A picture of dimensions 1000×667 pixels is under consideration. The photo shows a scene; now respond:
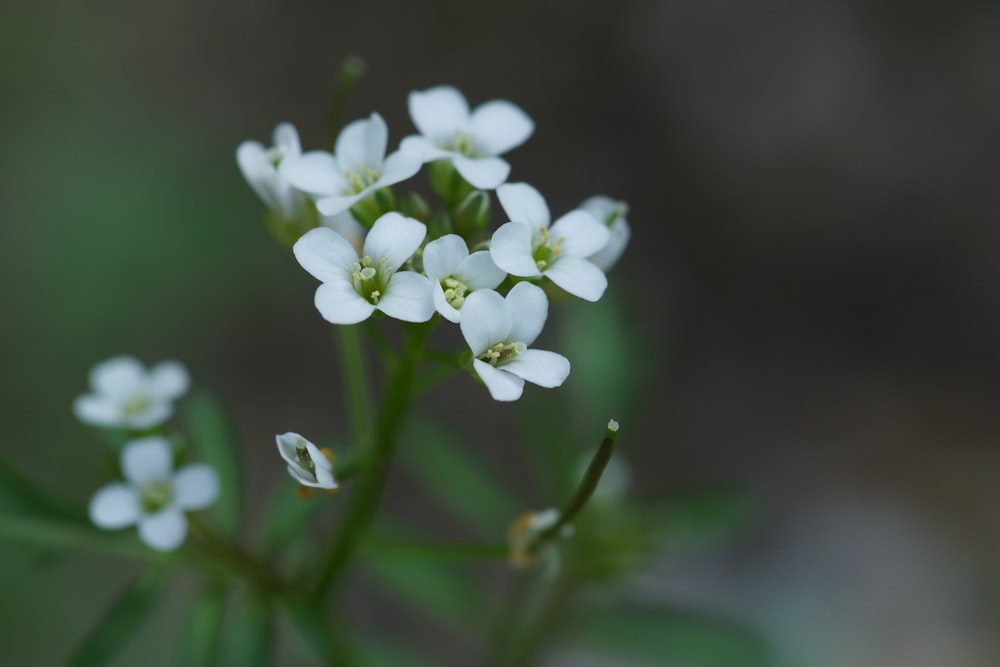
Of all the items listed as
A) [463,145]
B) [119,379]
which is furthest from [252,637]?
[463,145]

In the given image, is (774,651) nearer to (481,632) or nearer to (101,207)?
(481,632)

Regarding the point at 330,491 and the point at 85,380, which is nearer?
the point at 330,491

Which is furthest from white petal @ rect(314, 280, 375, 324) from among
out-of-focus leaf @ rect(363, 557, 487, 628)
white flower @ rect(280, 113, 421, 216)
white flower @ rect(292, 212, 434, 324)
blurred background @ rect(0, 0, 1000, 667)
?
blurred background @ rect(0, 0, 1000, 667)

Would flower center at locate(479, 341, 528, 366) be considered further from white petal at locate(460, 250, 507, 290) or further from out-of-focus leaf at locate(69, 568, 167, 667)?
out-of-focus leaf at locate(69, 568, 167, 667)

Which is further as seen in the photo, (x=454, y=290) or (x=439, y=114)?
(x=439, y=114)

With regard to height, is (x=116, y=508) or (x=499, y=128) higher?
(x=499, y=128)

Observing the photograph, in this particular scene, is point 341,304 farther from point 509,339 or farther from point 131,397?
point 131,397

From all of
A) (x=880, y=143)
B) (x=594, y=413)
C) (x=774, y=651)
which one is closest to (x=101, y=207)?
(x=594, y=413)

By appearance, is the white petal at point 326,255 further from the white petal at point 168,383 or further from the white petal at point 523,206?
the white petal at point 168,383

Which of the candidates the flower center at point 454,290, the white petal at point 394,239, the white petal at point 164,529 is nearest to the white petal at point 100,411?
the white petal at point 164,529
